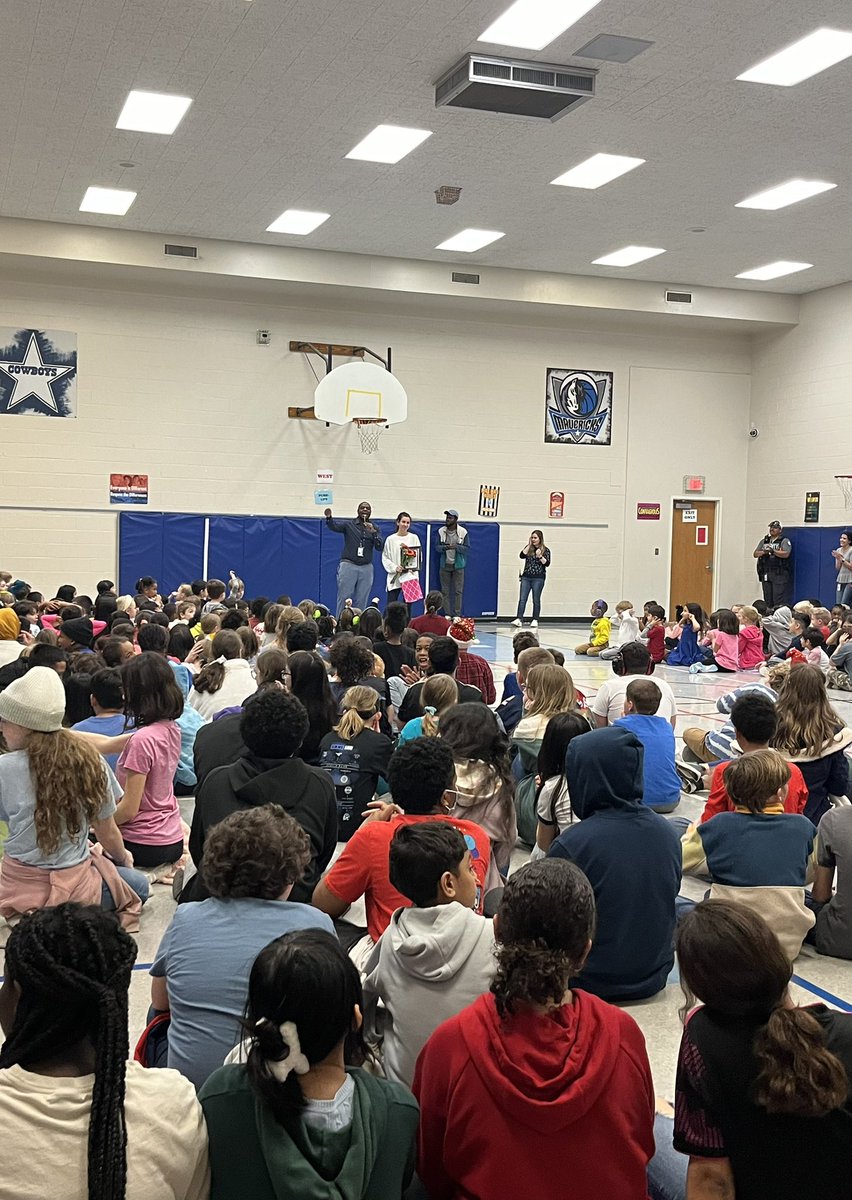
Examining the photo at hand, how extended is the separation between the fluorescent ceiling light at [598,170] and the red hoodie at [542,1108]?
1173 centimetres

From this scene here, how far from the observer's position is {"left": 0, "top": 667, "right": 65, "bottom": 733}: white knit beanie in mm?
3541

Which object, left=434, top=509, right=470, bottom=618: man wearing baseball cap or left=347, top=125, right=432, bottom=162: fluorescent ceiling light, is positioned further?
left=434, top=509, right=470, bottom=618: man wearing baseball cap

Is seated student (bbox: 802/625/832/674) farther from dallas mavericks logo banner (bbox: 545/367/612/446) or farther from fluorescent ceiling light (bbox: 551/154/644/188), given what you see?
dallas mavericks logo banner (bbox: 545/367/612/446)

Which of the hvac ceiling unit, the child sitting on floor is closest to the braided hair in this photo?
the hvac ceiling unit

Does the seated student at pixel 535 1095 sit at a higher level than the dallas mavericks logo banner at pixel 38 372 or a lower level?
lower

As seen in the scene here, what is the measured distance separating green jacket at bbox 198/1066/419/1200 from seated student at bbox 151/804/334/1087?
55 cm

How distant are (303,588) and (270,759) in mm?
14616

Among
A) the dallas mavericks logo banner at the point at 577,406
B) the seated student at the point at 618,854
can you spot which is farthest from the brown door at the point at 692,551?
the seated student at the point at 618,854

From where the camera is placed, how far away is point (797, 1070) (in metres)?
1.74

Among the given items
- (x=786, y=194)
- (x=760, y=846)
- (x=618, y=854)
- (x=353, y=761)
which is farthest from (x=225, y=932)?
(x=786, y=194)

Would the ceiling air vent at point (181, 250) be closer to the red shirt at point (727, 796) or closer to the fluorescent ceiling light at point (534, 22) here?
the fluorescent ceiling light at point (534, 22)

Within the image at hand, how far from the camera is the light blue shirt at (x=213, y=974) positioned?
228 centimetres

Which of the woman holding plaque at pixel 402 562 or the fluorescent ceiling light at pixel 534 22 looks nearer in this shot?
the fluorescent ceiling light at pixel 534 22

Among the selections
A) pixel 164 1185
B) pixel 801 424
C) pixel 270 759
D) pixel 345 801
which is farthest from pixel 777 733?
pixel 801 424
